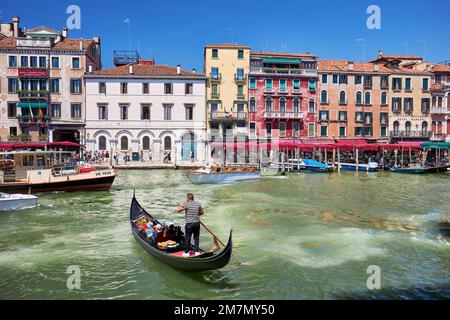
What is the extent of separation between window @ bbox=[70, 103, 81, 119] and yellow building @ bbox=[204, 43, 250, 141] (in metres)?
12.0

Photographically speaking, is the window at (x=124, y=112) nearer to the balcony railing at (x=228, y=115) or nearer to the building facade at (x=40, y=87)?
the building facade at (x=40, y=87)

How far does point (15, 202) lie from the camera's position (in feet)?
49.1

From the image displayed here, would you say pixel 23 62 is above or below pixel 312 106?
above

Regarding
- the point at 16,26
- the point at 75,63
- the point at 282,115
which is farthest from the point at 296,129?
the point at 16,26

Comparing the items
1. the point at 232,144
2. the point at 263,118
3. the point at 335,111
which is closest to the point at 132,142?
the point at 232,144

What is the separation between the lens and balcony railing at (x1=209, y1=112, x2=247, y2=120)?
125ft

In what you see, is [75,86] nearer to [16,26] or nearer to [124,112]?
[124,112]

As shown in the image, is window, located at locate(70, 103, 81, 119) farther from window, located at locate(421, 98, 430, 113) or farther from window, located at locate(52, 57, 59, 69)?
window, located at locate(421, 98, 430, 113)

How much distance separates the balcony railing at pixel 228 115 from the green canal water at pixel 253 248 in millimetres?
19443

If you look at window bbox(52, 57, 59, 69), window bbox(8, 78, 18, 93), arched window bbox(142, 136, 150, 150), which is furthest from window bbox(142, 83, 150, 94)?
window bbox(8, 78, 18, 93)

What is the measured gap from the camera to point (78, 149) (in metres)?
36.1

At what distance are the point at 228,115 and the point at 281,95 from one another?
5855mm

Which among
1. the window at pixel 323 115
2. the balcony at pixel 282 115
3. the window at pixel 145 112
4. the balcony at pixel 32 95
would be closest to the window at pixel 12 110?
the balcony at pixel 32 95
